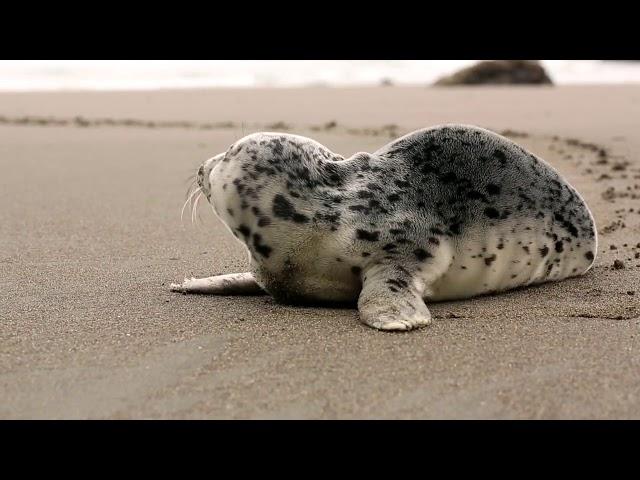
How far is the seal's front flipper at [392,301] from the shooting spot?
9.74ft

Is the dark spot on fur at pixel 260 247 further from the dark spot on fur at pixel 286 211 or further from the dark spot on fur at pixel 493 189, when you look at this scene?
the dark spot on fur at pixel 493 189

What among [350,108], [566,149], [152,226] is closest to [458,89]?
[350,108]

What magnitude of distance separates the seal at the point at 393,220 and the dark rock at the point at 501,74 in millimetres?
13098

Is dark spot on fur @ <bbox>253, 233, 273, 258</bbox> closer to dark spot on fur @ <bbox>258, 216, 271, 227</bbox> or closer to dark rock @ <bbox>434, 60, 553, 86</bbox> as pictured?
dark spot on fur @ <bbox>258, 216, 271, 227</bbox>

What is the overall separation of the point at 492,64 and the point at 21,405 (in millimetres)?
15356

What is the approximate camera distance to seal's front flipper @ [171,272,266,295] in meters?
3.56

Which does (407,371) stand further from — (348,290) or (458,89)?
(458,89)

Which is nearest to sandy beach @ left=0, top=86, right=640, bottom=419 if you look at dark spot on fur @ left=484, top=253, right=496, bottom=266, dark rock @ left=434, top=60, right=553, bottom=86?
dark spot on fur @ left=484, top=253, right=496, bottom=266

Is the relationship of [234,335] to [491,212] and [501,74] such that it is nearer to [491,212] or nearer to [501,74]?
[491,212]

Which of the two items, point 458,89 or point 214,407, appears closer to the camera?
point 214,407

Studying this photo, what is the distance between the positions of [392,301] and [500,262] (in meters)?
0.63

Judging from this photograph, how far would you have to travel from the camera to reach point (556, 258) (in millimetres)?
3652

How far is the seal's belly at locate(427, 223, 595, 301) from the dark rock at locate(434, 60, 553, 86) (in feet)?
43.0
